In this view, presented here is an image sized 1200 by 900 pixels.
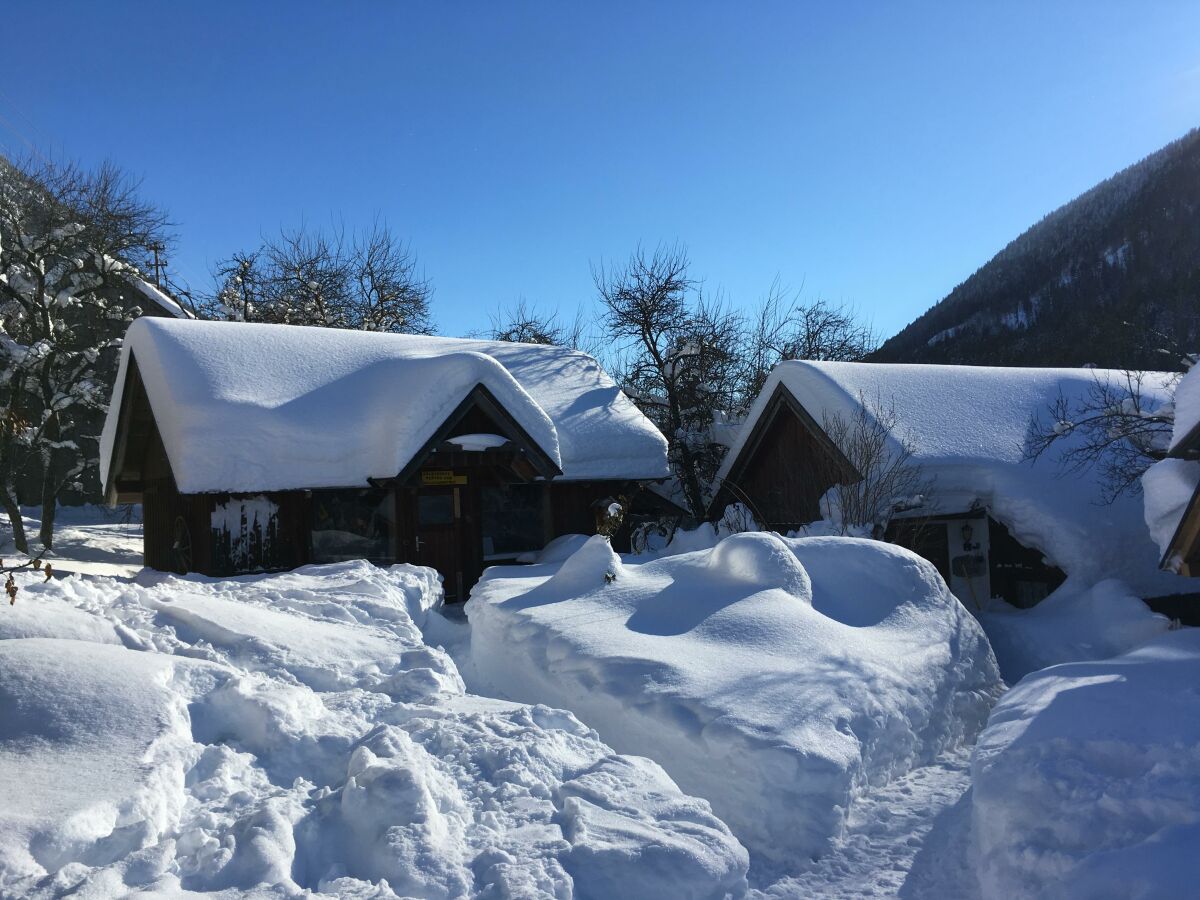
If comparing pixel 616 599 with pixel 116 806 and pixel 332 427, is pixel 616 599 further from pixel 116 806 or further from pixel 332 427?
pixel 332 427

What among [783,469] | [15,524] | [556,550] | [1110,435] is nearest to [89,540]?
[15,524]

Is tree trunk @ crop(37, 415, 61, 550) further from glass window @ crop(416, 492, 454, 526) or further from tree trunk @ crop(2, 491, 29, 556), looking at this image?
glass window @ crop(416, 492, 454, 526)

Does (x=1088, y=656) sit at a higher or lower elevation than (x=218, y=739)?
lower

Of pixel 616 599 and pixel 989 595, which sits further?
pixel 989 595

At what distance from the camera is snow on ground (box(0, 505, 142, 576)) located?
54.3ft

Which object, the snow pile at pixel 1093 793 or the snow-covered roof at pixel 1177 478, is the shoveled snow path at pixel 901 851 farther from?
the snow-covered roof at pixel 1177 478

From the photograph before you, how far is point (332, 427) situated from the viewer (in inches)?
477

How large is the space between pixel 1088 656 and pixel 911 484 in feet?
10.4

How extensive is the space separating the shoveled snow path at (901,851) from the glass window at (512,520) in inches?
341

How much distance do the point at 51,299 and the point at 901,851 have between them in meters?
20.3

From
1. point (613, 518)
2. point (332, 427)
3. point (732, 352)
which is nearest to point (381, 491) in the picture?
point (332, 427)

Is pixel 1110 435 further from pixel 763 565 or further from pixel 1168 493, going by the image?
pixel 763 565

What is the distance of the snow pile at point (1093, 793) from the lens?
3701mm

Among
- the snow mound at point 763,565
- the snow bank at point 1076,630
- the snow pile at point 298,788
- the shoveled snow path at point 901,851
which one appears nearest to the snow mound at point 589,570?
the snow mound at point 763,565
